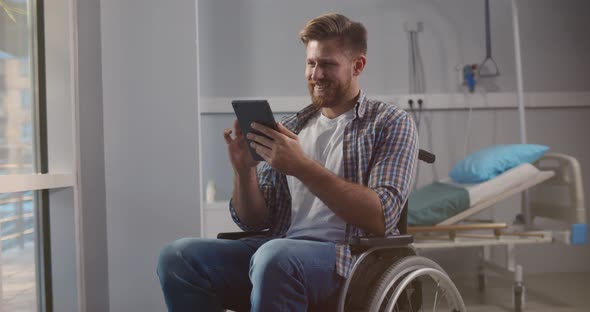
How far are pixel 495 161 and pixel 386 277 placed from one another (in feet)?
5.39

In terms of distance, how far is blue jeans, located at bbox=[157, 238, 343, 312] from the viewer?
3.93 ft

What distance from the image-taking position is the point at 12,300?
1715mm

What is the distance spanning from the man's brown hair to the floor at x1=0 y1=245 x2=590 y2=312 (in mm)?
1053

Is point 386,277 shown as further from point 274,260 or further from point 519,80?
point 519,80

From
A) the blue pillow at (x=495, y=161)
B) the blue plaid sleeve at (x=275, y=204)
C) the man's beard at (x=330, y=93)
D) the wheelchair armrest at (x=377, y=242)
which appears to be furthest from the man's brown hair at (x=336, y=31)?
the blue pillow at (x=495, y=161)

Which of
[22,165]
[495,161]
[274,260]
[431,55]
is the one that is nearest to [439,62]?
[431,55]

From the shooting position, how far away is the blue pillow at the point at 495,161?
269cm

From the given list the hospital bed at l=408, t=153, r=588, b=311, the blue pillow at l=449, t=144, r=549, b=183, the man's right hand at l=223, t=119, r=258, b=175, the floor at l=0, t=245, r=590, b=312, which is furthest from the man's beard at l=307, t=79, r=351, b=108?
the blue pillow at l=449, t=144, r=549, b=183

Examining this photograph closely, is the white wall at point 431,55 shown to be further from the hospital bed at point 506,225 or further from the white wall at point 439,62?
the hospital bed at point 506,225

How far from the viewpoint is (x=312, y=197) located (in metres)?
1.53

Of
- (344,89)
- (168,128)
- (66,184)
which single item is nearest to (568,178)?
(344,89)

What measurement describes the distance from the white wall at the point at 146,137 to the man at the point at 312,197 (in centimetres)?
73

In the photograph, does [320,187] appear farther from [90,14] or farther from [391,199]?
[90,14]

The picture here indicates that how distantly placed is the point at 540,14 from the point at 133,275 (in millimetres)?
2842
